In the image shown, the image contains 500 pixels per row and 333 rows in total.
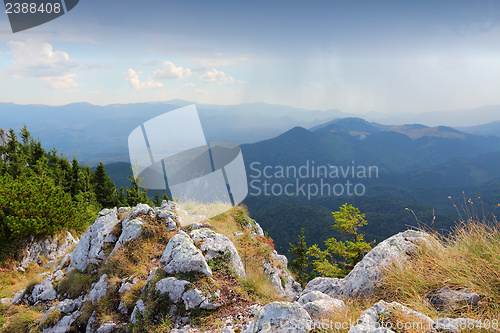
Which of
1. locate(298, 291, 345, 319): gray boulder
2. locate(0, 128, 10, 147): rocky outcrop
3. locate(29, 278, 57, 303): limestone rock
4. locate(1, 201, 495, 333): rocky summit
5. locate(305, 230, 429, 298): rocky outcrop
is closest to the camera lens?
locate(1, 201, 495, 333): rocky summit

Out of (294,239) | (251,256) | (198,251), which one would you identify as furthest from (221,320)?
(294,239)

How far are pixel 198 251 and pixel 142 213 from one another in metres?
3.82

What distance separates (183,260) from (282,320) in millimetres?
3633

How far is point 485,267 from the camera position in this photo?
4.61 m

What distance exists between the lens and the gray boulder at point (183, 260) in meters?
6.79

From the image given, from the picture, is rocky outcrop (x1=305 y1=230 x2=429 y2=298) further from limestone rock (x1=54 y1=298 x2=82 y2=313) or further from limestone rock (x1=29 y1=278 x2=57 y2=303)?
limestone rock (x1=29 y1=278 x2=57 y2=303)

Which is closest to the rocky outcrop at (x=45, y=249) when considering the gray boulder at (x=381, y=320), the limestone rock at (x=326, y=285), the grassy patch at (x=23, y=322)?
the grassy patch at (x=23, y=322)

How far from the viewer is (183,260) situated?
22.5 ft

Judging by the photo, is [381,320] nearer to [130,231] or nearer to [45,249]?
[130,231]

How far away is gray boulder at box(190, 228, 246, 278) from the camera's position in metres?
7.84

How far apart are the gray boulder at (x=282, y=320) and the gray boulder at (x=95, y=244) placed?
23.7 ft

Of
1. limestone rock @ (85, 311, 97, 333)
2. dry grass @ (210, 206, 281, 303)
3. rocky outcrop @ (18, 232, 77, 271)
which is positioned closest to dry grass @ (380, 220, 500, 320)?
dry grass @ (210, 206, 281, 303)

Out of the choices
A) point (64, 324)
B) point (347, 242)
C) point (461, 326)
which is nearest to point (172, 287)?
point (64, 324)

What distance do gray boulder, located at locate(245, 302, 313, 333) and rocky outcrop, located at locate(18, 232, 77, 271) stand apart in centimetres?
1517
